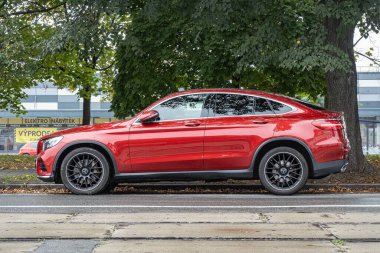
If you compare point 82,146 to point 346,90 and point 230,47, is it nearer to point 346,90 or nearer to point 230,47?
point 346,90

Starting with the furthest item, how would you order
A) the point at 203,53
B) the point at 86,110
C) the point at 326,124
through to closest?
1. the point at 86,110
2. the point at 203,53
3. the point at 326,124

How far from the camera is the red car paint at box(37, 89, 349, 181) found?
10.4m

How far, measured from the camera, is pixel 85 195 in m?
10.6

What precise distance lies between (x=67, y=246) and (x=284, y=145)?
5396mm

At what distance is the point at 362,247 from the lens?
575 centimetres

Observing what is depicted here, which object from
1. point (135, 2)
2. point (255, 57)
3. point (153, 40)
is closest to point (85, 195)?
point (255, 57)

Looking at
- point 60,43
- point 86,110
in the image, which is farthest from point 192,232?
point 86,110

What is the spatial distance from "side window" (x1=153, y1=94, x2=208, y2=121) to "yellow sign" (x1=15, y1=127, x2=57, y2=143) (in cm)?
4159

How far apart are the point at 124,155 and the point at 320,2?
16.1 feet

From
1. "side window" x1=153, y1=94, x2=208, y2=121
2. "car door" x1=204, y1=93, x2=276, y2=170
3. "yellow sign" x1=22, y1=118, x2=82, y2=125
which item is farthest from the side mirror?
"yellow sign" x1=22, y1=118, x2=82, y2=125

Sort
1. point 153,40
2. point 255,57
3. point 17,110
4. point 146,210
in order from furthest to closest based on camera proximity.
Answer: point 17,110
point 153,40
point 255,57
point 146,210

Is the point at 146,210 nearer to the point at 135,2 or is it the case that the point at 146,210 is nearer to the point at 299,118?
the point at 299,118

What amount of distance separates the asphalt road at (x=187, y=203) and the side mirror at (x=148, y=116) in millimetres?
1175

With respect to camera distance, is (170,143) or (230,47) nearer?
(170,143)
